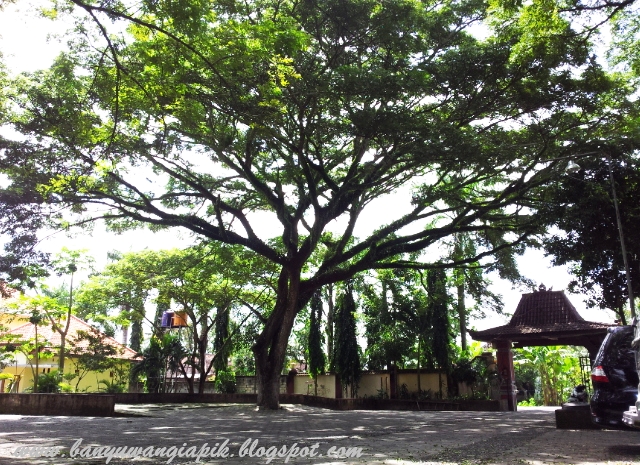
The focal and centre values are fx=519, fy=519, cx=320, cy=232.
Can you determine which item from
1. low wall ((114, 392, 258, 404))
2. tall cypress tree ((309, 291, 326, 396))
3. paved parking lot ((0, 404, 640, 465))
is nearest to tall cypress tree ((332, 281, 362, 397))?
tall cypress tree ((309, 291, 326, 396))

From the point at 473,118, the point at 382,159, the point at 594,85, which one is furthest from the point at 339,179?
the point at 594,85

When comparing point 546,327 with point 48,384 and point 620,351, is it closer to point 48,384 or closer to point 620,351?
point 620,351

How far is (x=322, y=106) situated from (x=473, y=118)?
3917 mm

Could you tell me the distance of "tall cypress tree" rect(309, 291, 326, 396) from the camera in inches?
894

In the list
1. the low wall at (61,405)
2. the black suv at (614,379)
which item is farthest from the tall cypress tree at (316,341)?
the black suv at (614,379)

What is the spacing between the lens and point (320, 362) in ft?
74.5

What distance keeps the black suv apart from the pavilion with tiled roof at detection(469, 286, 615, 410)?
8569 millimetres

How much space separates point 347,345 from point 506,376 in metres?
6.38

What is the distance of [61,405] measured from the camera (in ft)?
43.2

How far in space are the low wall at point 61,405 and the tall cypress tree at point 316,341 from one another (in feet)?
35.8

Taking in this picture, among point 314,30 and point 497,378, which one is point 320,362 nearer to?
point 497,378

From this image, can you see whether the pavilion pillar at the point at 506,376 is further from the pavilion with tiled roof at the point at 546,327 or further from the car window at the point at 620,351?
the car window at the point at 620,351

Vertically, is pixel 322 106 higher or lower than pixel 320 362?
higher

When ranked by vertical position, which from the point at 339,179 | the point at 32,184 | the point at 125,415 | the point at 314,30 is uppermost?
the point at 314,30
